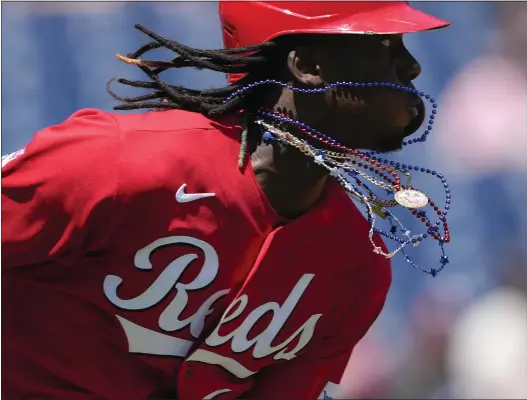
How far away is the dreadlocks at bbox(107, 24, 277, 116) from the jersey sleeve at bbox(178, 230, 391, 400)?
1.07ft

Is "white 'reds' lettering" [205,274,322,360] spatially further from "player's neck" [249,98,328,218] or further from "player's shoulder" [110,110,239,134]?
"player's shoulder" [110,110,239,134]

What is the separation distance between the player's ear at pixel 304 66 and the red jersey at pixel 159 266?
0.53 feet

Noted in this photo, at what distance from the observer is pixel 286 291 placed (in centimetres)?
199

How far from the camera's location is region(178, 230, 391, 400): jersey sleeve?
77.4 inches

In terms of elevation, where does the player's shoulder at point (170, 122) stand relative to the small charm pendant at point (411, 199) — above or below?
above

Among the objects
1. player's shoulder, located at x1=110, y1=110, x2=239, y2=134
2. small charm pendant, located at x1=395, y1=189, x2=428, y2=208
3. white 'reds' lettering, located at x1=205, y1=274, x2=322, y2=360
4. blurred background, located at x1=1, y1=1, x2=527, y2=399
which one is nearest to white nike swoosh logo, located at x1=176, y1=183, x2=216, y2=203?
player's shoulder, located at x1=110, y1=110, x2=239, y2=134

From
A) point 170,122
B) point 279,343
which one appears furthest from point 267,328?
point 170,122

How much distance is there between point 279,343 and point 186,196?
1.43 ft

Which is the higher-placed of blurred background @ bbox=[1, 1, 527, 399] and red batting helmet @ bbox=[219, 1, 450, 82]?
red batting helmet @ bbox=[219, 1, 450, 82]

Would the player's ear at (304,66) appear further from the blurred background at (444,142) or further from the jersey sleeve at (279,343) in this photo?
the blurred background at (444,142)

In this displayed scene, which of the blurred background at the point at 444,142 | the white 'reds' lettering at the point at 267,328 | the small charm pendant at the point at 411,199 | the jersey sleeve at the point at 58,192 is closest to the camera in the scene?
the jersey sleeve at the point at 58,192

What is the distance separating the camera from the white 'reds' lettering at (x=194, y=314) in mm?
1869

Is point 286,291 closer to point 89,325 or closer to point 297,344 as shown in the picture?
point 297,344

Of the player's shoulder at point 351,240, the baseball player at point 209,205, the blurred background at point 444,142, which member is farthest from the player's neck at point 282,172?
the blurred background at point 444,142
